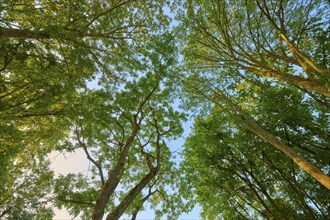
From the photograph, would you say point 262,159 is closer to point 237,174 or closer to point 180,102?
point 237,174

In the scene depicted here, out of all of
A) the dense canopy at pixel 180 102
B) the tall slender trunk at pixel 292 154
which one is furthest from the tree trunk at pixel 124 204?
the tall slender trunk at pixel 292 154

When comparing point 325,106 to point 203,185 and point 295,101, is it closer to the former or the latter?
point 295,101

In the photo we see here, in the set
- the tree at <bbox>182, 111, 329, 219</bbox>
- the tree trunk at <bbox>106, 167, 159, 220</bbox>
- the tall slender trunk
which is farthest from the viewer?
the tree at <bbox>182, 111, 329, 219</bbox>

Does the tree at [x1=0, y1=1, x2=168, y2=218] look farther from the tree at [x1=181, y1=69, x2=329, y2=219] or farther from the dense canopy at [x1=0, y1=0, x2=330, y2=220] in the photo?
the tree at [x1=181, y1=69, x2=329, y2=219]

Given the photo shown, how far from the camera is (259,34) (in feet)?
30.4

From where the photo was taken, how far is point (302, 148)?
24.3ft

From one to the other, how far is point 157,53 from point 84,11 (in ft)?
10.5

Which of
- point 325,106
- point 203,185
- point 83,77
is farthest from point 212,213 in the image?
point 83,77

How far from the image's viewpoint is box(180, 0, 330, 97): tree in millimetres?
7652

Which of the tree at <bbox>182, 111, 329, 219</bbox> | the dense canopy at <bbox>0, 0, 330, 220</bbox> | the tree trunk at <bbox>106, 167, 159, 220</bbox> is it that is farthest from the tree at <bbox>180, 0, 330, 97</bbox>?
the tree trunk at <bbox>106, 167, 159, 220</bbox>

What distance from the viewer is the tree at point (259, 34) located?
25.1 feet

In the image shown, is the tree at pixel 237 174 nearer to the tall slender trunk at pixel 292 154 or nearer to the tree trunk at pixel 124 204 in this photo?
the tall slender trunk at pixel 292 154

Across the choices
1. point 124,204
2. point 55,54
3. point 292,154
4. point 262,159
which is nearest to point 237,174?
point 262,159

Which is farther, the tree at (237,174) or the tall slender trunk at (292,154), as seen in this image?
the tree at (237,174)
